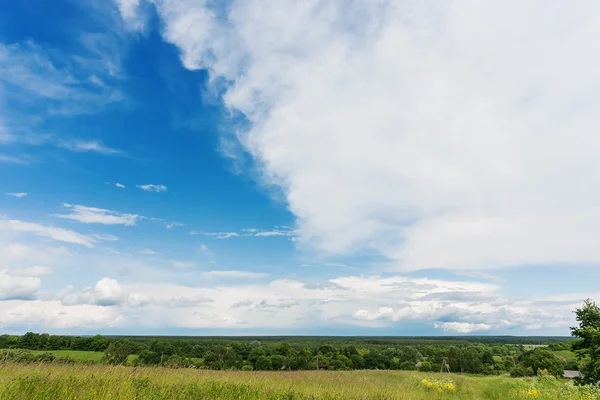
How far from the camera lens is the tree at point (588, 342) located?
15742 mm

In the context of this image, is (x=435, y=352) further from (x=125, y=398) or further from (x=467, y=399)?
(x=125, y=398)

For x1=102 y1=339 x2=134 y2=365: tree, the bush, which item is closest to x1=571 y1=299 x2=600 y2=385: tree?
x1=102 y1=339 x2=134 y2=365: tree

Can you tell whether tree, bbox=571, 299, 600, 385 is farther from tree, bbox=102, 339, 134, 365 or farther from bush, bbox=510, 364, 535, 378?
bush, bbox=510, 364, 535, 378

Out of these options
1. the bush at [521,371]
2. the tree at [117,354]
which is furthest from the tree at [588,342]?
the bush at [521,371]

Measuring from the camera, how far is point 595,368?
51.9 ft

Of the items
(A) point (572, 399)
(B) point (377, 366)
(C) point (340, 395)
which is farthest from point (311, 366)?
(C) point (340, 395)

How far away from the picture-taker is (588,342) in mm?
16406

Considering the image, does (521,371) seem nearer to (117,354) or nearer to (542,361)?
(542,361)

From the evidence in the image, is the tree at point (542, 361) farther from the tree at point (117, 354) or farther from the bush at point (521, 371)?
the tree at point (117, 354)

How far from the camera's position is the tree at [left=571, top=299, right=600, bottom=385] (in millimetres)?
15742

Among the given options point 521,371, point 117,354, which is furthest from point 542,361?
point 117,354

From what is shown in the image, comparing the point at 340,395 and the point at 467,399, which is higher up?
the point at 340,395

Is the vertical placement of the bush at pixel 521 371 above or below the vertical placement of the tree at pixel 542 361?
below

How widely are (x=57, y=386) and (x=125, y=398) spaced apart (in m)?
2.39
